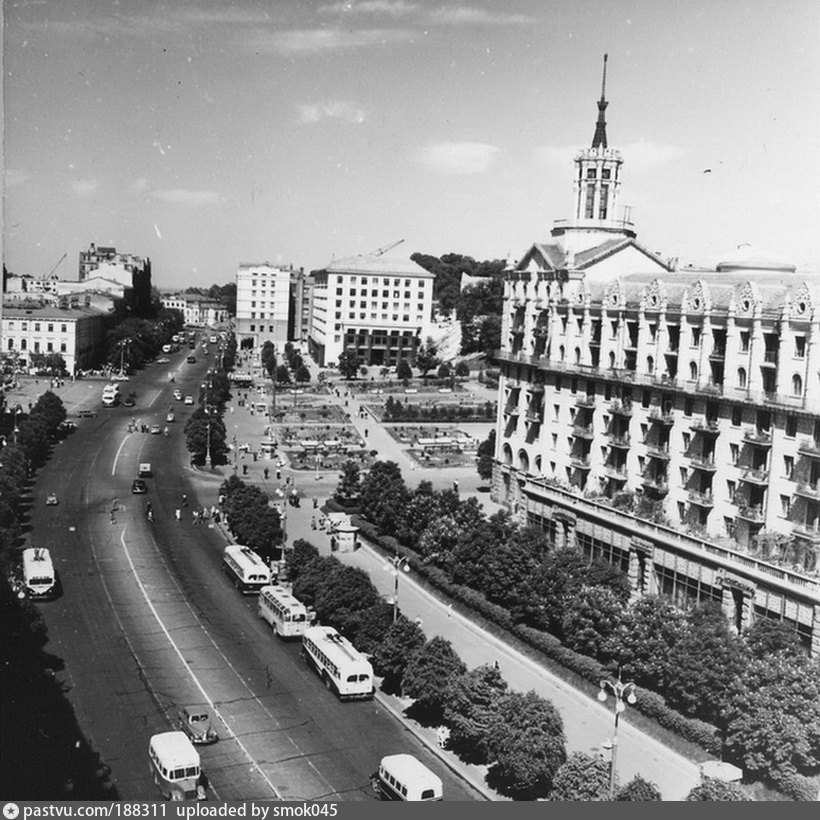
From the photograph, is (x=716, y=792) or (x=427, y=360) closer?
(x=716, y=792)

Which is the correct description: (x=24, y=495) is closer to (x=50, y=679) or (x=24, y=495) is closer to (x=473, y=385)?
(x=50, y=679)

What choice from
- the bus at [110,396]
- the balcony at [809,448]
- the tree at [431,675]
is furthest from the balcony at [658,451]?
the bus at [110,396]

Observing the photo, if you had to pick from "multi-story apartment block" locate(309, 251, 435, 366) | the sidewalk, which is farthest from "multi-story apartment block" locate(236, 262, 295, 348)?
the sidewalk

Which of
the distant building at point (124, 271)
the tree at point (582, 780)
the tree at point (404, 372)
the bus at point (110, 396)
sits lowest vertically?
the tree at point (582, 780)

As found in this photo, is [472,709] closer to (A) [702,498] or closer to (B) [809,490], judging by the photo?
(B) [809,490]

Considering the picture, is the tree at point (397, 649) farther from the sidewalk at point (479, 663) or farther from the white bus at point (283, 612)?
the white bus at point (283, 612)

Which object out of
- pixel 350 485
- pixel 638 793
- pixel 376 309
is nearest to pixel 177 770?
pixel 638 793

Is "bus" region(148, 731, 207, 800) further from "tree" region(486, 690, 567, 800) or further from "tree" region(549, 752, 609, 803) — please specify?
"tree" region(549, 752, 609, 803)
